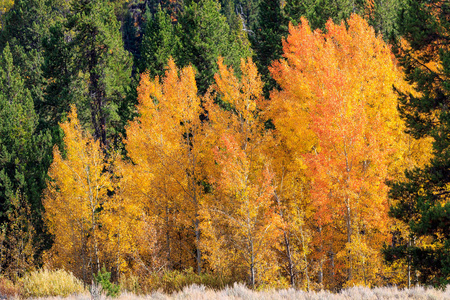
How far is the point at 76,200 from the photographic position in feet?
75.7

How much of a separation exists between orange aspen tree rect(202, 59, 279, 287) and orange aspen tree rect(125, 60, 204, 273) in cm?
118

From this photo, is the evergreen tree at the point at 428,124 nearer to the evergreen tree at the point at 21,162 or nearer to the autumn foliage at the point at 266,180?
the autumn foliage at the point at 266,180

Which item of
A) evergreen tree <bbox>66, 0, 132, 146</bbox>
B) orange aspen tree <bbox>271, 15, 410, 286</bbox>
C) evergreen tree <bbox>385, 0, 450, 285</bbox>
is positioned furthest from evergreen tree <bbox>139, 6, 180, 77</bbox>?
evergreen tree <bbox>385, 0, 450, 285</bbox>

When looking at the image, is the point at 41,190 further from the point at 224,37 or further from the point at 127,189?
the point at 224,37

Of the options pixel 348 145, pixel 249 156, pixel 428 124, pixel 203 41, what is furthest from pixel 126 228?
pixel 428 124

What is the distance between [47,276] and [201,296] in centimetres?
656

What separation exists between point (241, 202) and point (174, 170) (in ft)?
18.4

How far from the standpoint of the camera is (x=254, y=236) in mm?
19281

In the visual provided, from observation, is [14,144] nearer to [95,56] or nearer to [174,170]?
[95,56]

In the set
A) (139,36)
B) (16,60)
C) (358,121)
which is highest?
(139,36)

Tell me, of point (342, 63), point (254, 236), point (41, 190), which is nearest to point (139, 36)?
point (41, 190)

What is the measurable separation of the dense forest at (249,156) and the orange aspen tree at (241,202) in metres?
0.13

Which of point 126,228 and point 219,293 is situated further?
point 126,228

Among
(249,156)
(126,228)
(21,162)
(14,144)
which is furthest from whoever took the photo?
(21,162)
